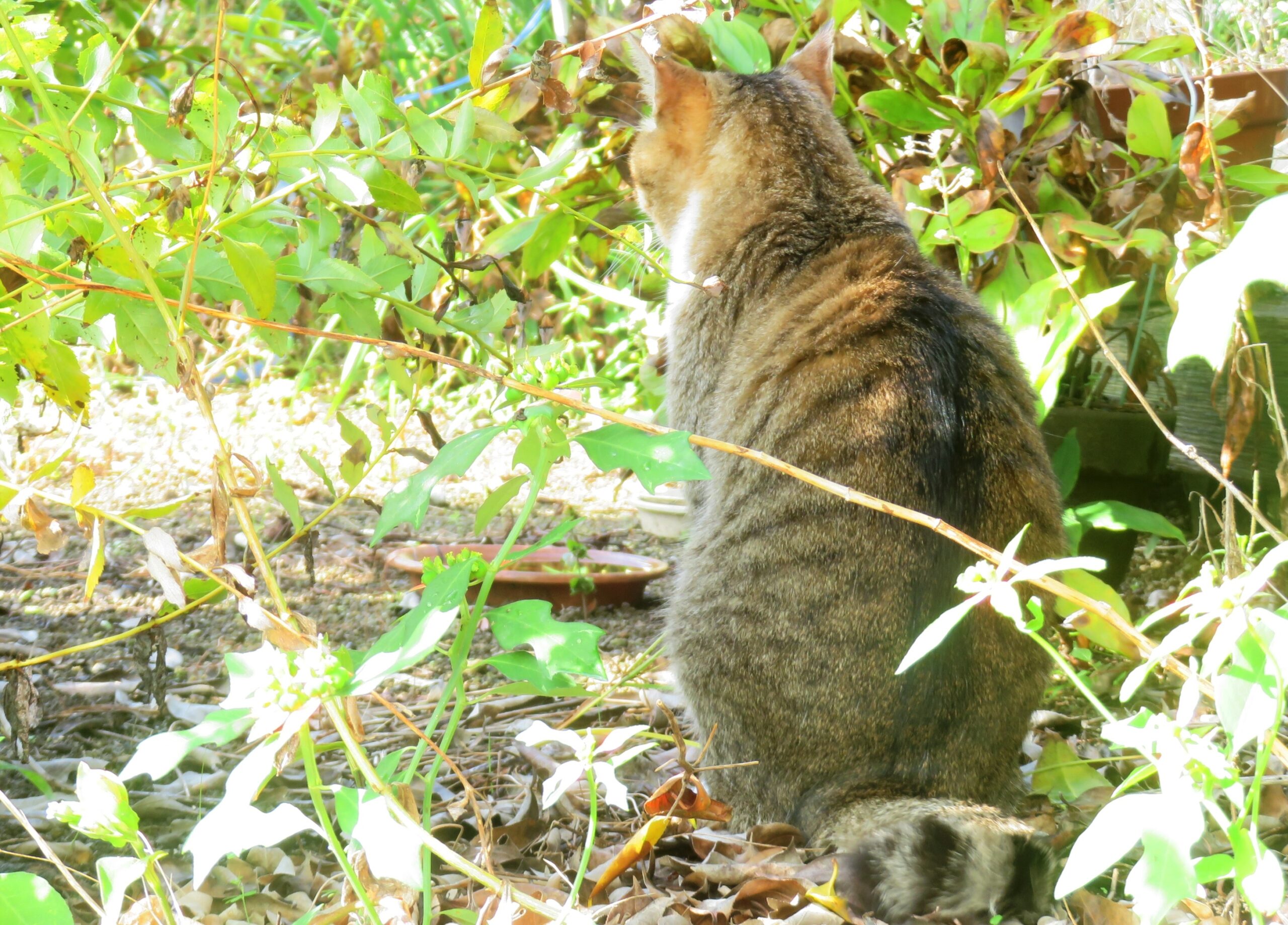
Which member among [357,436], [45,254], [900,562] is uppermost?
[45,254]

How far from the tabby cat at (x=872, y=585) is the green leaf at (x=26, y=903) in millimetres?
960

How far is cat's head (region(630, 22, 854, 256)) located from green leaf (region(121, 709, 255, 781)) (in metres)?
1.77

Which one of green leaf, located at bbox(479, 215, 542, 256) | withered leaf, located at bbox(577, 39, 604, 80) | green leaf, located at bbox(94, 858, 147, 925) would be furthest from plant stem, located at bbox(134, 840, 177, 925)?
green leaf, located at bbox(479, 215, 542, 256)

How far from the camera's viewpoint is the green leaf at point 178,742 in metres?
0.90

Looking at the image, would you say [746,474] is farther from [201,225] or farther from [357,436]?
[201,225]

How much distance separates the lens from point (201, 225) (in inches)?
56.5

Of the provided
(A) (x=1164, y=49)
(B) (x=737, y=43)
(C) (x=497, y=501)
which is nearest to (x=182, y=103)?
(C) (x=497, y=501)

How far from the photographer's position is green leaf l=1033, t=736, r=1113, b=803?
1874 mm

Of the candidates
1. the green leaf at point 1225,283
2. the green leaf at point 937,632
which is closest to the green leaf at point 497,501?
the green leaf at point 937,632

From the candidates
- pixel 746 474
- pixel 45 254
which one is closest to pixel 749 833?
pixel 746 474

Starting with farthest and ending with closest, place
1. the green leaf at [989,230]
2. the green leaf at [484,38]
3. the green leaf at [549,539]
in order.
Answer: the green leaf at [989,230] → the green leaf at [484,38] → the green leaf at [549,539]

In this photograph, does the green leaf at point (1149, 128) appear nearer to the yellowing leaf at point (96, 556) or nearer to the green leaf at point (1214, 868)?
the green leaf at point (1214, 868)

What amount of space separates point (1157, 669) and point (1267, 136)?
1398mm

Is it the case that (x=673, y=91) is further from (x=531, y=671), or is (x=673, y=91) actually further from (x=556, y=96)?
(x=531, y=671)
